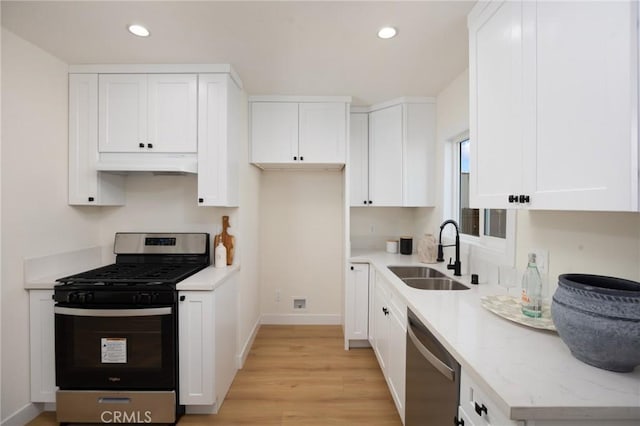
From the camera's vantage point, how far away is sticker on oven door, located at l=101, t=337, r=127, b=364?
182cm

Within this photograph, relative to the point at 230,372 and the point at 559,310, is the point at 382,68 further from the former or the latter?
the point at 230,372

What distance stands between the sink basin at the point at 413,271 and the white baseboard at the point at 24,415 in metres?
2.71

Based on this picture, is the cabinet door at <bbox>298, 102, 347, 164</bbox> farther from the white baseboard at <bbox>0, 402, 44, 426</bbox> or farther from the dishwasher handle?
the white baseboard at <bbox>0, 402, 44, 426</bbox>

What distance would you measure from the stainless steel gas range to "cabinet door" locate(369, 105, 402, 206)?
209 cm

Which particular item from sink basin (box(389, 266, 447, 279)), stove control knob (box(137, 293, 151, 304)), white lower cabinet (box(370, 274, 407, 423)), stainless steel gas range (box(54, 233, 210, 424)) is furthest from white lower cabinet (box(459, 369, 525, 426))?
stove control knob (box(137, 293, 151, 304))

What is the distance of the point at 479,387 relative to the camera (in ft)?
3.01

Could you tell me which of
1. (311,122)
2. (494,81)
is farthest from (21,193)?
(494,81)

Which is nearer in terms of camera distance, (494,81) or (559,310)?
(559,310)

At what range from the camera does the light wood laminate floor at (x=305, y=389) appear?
6.38 ft

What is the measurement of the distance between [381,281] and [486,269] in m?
0.77

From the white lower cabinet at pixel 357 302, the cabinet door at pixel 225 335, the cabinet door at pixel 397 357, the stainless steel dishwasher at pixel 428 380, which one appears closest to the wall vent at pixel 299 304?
the white lower cabinet at pixel 357 302

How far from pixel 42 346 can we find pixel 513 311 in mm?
2833

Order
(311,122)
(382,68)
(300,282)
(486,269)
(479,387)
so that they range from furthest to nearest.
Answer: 1. (300,282)
2. (311,122)
3. (382,68)
4. (486,269)
5. (479,387)

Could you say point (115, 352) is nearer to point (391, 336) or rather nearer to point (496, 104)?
point (391, 336)
